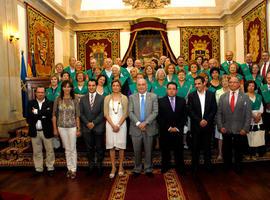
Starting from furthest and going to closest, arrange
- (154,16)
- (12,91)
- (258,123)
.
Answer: (154,16)
(12,91)
(258,123)

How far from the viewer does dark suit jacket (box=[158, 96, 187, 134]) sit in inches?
179

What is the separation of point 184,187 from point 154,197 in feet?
1.78

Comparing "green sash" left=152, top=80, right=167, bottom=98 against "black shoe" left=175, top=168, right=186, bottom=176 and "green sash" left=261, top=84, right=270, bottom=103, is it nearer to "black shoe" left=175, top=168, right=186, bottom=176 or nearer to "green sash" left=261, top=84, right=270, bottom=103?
"black shoe" left=175, top=168, right=186, bottom=176

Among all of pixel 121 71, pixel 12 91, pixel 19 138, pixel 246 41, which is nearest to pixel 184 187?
pixel 121 71

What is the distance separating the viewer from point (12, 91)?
7.19 metres

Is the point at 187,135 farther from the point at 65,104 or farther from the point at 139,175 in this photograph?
the point at 65,104

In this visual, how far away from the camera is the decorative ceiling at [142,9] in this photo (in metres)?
12.1

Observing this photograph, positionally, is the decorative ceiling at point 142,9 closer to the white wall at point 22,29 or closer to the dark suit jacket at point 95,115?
the white wall at point 22,29

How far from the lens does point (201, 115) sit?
181 inches

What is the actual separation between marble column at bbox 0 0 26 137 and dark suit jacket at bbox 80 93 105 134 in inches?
120

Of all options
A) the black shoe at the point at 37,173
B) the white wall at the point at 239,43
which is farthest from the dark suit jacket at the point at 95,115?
the white wall at the point at 239,43

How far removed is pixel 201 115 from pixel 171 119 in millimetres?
469

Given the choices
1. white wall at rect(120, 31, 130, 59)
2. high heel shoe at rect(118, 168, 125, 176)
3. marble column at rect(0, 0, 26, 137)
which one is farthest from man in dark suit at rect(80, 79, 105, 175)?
white wall at rect(120, 31, 130, 59)

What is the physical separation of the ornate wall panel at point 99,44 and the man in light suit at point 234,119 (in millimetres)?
8323
